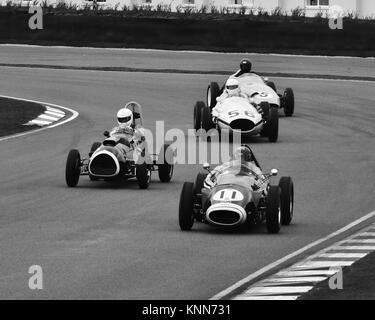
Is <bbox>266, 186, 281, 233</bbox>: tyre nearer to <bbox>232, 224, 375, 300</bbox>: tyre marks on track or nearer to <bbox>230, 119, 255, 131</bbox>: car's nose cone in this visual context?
<bbox>232, 224, 375, 300</bbox>: tyre marks on track

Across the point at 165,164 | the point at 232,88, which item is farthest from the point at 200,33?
the point at 165,164

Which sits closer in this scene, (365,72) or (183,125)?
(183,125)

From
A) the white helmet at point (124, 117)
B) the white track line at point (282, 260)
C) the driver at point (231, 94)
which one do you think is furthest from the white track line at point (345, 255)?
the driver at point (231, 94)

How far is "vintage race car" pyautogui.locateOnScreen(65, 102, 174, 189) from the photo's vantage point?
21.8 m

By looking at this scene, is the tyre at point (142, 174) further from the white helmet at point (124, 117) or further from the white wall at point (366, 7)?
the white wall at point (366, 7)

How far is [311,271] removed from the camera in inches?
601

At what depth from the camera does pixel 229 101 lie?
93.1 feet

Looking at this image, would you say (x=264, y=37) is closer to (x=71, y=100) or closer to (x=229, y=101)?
(x=71, y=100)

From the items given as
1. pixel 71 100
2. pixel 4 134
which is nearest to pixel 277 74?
pixel 71 100

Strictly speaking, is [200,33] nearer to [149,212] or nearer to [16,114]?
[16,114]

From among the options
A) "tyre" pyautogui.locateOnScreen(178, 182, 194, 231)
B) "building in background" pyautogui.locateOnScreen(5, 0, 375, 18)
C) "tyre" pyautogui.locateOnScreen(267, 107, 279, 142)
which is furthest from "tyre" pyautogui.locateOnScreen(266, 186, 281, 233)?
"building in background" pyautogui.locateOnScreen(5, 0, 375, 18)

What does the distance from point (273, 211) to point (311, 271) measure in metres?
2.39

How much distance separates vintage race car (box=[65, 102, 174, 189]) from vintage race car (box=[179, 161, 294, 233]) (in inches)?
132

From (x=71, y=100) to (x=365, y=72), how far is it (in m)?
11.3
